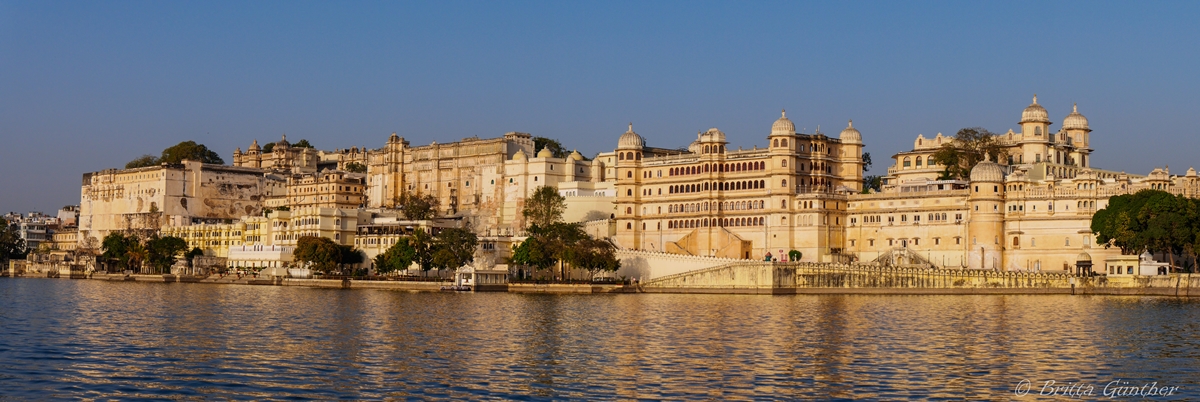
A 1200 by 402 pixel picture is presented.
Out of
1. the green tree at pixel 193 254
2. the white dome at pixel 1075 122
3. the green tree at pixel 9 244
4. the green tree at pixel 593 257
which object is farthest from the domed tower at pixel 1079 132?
the green tree at pixel 9 244

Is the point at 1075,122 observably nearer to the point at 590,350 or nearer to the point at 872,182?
the point at 872,182

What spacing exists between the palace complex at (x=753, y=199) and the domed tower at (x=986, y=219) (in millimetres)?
79

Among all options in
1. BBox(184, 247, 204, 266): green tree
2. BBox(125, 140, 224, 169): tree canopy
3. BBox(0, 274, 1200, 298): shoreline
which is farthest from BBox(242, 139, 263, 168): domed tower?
BBox(0, 274, 1200, 298): shoreline

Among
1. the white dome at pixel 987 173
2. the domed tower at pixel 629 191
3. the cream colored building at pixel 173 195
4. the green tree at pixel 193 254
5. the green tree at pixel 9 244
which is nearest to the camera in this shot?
the white dome at pixel 987 173

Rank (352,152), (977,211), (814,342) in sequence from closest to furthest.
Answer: (814,342), (977,211), (352,152)

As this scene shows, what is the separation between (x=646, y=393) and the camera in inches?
1166

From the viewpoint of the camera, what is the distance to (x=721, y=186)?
89.9m

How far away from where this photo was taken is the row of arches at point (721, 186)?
290 ft

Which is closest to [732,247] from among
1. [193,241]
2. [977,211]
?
[977,211]

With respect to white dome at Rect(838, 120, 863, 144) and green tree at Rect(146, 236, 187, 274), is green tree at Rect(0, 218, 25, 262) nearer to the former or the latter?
green tree at Rect(146, 236, 187, 274)

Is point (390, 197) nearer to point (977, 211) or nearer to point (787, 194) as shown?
point (787, 194)

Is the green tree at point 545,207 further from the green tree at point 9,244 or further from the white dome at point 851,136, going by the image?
the green tree at point 9,244

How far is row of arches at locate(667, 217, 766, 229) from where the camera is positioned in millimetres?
88000

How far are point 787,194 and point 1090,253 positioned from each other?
1757cm
